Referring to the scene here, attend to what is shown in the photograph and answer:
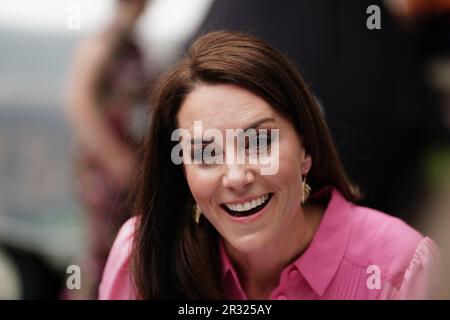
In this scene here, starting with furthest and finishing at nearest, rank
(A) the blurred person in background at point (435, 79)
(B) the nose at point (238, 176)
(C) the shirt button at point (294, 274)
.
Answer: (A) the blurred person in background at point (435, 79), (C) the shirt button at point (294, 274), (B) the nose at point (238, 176)

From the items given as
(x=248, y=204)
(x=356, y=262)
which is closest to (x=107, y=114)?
(x=248, y=204)

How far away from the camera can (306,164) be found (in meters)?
1.02

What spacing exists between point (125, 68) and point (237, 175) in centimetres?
42

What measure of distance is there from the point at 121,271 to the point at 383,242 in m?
0.43

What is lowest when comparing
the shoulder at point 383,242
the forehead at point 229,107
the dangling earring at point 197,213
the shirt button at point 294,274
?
the shirt button at point 294,274

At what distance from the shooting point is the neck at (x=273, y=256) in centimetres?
105

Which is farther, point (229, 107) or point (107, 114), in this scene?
point (107, 114)

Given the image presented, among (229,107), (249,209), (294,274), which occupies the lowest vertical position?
(294,274)

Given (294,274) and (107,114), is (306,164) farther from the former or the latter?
(107,114)

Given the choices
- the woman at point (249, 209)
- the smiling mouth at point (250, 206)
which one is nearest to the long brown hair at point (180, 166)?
the woman at point (249, 209)

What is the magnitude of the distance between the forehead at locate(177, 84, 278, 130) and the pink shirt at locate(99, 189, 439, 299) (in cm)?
22

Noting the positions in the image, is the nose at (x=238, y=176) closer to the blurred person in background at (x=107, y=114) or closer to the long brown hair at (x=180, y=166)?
the long brown hair at (x=180, y=166)

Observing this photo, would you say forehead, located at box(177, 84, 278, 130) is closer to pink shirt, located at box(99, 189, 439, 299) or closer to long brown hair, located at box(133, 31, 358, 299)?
long brown hair, located at box(133, 31, 358, 299)

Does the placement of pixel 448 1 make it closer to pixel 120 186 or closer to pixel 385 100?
pixel 385 100
